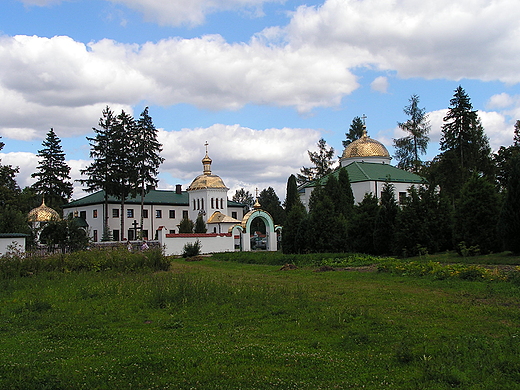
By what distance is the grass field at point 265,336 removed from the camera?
4.75m

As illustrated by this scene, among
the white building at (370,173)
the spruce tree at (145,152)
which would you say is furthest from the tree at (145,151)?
the white building at (370,173)

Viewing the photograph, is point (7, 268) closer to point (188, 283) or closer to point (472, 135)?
point (188, 283)

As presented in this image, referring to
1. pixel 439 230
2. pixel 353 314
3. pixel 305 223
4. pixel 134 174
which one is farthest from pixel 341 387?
pixel 134 174

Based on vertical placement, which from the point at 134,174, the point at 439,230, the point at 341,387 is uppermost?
the point at 134,174

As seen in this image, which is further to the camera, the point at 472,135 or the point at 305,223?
the point at 472,135

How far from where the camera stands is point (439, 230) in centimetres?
1842

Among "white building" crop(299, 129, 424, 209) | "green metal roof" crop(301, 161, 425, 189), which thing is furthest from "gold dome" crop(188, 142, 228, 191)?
"green metal roof" crop(301, 161, 425, 189)

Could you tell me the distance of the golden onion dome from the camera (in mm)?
51031

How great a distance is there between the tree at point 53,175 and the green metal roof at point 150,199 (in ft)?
11.2

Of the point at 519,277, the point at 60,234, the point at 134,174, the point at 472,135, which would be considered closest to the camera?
the point at 519,277

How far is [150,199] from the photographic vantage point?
57438 mm

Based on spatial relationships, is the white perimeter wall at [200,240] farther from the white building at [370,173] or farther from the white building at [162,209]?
the white building at [162,209]

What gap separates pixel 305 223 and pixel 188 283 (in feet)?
40.4

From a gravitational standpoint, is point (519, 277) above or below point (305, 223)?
below
